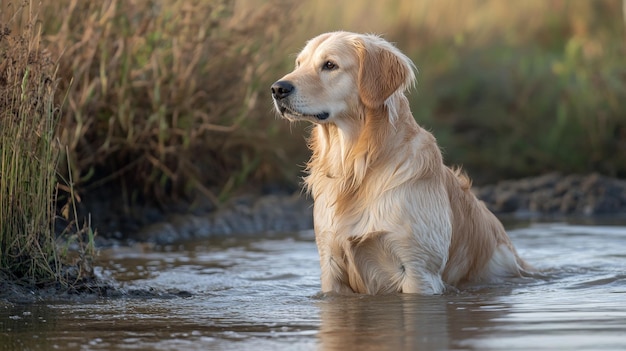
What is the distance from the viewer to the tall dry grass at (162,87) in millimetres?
8508

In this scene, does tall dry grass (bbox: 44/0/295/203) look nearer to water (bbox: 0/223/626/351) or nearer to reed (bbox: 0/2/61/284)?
water (bbox: 0/223/626/351)

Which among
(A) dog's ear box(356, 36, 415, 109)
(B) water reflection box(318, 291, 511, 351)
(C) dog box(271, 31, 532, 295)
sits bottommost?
(B) water reflection box(318, 291, 511, 351)

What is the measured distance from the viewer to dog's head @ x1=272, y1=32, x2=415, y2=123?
5.59 metres

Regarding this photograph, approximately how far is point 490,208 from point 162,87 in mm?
3723

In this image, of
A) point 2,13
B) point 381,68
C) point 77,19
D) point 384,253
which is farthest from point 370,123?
point 77,19

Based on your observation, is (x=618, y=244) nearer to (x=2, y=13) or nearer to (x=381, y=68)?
(x=381, y=68)

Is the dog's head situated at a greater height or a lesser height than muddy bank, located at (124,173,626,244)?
greater

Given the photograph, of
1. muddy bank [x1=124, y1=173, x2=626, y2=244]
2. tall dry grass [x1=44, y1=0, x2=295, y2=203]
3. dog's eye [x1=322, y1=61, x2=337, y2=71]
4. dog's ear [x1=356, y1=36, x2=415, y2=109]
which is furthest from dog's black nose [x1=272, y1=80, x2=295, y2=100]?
muddy bank [x1=124, y1=173, x2=626, y2=244]

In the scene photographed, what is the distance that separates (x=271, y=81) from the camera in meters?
10.4

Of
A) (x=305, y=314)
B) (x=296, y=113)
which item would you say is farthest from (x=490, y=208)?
(x=305, y=314)

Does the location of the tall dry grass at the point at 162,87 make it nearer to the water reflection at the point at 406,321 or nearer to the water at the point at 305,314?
the water at the point at 305,314

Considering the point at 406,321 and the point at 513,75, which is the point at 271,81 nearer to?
the point at 513,75

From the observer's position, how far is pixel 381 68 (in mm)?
5762

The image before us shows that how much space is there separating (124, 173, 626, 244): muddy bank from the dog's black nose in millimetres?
3626
